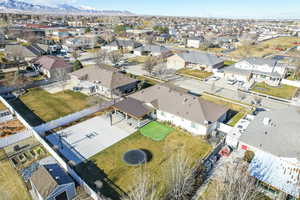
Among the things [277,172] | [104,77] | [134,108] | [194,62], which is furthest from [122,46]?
[277,172]

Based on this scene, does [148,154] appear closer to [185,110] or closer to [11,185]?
[185,110]

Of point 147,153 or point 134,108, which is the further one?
point 134,108

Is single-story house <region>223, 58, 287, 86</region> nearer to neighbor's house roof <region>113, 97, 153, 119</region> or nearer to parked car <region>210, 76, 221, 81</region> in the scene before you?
parked car <region>210, 76, 221, 81</region>

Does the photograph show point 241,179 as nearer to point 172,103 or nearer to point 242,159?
point 242,159

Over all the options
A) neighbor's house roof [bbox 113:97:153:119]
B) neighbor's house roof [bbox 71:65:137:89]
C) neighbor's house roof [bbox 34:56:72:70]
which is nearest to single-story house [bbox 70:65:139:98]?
neighbor's house roof [bbox 71:65:137:89]

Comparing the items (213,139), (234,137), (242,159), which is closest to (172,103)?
(213,139)

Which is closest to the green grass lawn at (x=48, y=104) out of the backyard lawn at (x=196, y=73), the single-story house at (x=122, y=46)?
the backyard lawn at (x=196, y=73)
